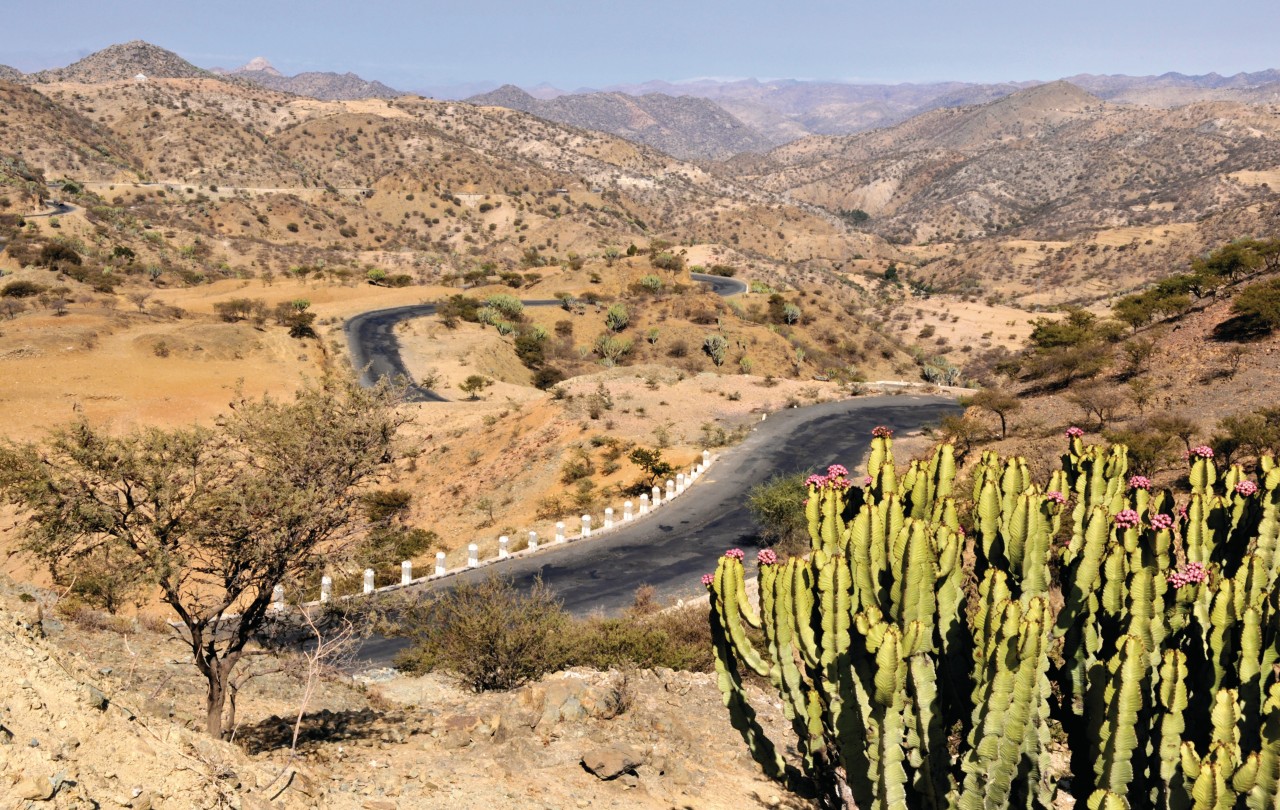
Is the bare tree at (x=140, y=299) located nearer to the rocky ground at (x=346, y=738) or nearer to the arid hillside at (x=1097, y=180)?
the rocky ground at (x=346, y=738)

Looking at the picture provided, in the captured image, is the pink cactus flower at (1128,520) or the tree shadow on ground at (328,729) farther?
the tree shadow on ground at (328,729)

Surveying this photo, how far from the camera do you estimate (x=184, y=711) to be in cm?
1005

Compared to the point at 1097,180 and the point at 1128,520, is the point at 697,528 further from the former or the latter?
the point at 1097,180

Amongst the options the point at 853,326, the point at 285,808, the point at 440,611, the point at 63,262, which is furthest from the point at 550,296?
the point at 285,808

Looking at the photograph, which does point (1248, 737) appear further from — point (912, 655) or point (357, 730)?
point (357, 730)

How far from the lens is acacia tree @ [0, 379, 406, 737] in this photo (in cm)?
786

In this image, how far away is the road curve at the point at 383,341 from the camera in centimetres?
4009

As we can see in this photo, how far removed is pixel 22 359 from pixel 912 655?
41383mm

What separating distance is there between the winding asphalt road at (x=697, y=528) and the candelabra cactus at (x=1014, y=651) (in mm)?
7976

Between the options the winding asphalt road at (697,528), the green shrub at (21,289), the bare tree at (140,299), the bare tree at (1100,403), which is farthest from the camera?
the bare tree at (140,299)

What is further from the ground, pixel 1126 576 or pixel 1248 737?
pixel 1126 576

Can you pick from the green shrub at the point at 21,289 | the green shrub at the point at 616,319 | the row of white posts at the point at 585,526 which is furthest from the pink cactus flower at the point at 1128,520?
the green shrub at the point at 21,289

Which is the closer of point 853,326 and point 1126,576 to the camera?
point 1126,576

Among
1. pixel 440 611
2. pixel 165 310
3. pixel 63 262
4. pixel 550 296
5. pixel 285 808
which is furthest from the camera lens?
pixel 550 296
